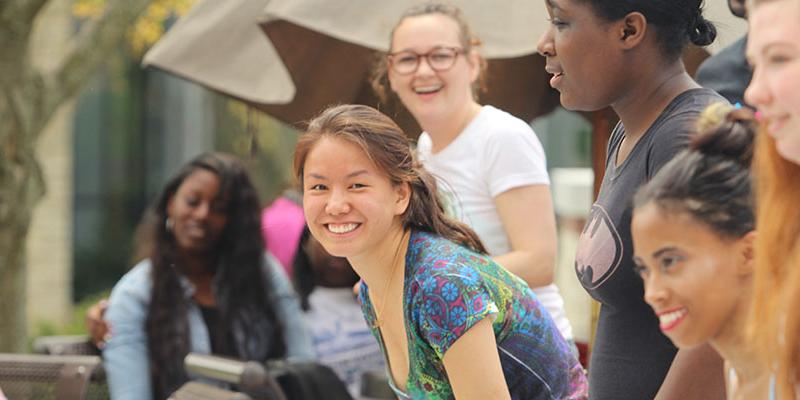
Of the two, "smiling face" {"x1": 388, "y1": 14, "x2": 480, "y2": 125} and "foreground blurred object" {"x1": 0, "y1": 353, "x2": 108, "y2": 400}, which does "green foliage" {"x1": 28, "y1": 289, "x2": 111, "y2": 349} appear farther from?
"smiling face" {"x1": 388, "y1": 14, "x2": 480, "y2": 125}

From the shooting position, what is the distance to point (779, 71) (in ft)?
5.54

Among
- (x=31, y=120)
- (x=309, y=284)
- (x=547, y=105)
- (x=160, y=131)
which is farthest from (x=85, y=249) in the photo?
(x=547, y=105)

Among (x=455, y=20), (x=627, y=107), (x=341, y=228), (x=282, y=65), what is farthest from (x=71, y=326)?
(x=627, y=107)

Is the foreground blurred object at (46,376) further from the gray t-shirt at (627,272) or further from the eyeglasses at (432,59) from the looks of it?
the gray t-shirt at (627,272)

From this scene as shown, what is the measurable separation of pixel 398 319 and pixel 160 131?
9.39m

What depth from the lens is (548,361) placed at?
271cm

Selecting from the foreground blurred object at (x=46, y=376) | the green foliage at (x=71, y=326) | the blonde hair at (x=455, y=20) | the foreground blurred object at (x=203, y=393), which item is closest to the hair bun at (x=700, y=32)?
the blonde hair at (x=455, y=20)

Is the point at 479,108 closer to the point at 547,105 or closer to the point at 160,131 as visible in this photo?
the point at 547,105

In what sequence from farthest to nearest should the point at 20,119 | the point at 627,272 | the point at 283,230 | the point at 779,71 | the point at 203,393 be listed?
1. the point at 20,119
2. the point at 283,230
3. the point at 203,393
4. the point at 627,272
5. the point at 779,71

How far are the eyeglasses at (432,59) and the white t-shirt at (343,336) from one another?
5.20 feet

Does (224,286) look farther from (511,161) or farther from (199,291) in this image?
(511,161)

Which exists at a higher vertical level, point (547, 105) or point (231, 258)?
point (547, 105)

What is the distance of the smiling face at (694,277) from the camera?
5.91 ft

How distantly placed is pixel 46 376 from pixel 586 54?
2751 mm
